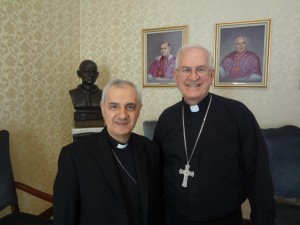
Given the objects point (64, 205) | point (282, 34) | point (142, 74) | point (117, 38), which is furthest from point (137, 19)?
point (64, 205)

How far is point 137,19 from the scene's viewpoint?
3.04m

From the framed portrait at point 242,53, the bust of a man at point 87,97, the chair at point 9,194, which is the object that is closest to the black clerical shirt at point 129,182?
the chair at point 9,194

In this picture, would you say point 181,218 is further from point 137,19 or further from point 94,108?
point 137,19

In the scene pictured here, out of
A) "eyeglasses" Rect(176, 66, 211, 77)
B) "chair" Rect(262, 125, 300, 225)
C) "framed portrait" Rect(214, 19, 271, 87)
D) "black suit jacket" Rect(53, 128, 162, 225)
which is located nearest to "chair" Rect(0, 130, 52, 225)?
"black suit jacket" Rect(53, 128, 162, 225)

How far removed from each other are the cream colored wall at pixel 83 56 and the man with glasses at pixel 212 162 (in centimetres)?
130

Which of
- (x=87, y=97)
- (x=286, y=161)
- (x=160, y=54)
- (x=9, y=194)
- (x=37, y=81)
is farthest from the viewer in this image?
(x=160, y=54)

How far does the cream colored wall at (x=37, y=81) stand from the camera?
7.72 feet

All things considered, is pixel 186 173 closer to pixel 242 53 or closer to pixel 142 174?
pixel 142 174

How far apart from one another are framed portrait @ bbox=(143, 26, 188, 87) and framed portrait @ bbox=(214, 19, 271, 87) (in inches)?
18.1

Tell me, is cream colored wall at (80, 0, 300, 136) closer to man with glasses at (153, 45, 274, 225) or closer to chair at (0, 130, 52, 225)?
man with glasses at (153, 45, 274, 225)

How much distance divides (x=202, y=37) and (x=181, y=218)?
6.34ft

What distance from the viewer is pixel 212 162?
139 centimetres

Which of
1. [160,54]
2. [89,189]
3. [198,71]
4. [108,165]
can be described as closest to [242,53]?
[160,54]

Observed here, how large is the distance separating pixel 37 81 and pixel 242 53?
2.10m
